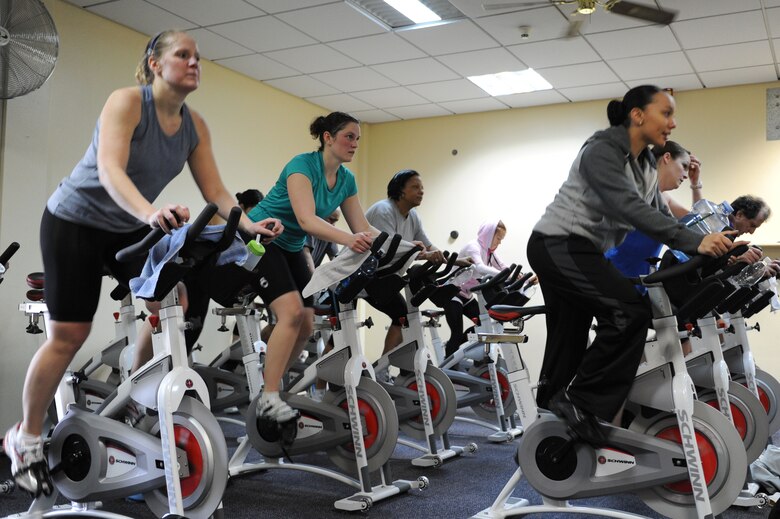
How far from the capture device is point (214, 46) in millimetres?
5938

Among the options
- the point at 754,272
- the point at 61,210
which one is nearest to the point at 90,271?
the point at 61,210

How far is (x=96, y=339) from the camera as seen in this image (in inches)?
204

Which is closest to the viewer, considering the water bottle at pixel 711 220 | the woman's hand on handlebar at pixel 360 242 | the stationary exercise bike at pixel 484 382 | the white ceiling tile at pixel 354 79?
the water bottle at pixel 711 220

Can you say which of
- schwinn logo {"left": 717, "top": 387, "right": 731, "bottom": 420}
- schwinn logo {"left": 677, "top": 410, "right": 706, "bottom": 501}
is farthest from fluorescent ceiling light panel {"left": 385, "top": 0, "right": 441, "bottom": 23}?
schwinn logo {"left": 677, "top": 410, "right": 706, "bottom": 501}

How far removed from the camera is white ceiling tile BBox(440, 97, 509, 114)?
7.61m

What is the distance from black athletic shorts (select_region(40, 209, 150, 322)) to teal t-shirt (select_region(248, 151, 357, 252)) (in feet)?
3.18

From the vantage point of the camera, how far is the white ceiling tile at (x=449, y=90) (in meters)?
6.99

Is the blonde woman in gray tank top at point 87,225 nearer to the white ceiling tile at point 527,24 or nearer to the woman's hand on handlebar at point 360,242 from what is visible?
the woman's hand on handlebar at point 360,242

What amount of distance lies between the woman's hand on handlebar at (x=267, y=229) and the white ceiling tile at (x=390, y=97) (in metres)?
5.16

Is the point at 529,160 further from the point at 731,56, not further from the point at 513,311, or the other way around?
the point at 513,311

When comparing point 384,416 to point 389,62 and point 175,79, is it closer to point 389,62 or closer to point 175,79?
point 175,79

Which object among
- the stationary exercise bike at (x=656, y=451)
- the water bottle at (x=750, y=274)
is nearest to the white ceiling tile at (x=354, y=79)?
the water bottle at (x=750, y=274)

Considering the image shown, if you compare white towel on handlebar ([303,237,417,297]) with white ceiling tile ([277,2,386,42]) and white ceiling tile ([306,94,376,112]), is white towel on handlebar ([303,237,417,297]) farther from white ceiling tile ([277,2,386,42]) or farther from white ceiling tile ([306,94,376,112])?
white ceiling tile ([306,94,376,112])

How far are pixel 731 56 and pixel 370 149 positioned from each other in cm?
400
